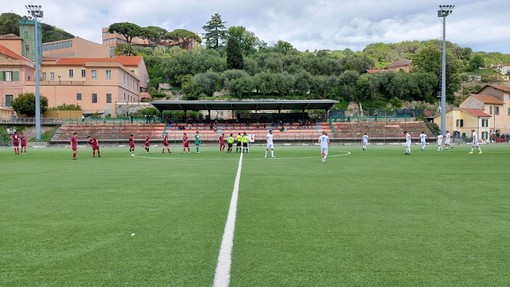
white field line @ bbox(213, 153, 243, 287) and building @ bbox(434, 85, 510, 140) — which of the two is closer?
white field line @ bbox(213, 153, 243, 287)

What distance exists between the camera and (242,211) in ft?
28.3

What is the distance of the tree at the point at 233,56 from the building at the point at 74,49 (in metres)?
29.0

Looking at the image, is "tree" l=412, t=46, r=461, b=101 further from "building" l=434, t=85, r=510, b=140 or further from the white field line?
the white field line

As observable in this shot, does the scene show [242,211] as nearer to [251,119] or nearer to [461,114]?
[251,119]

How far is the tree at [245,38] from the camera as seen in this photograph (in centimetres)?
11789

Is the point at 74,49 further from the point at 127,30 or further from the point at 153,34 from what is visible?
the point at 153,34

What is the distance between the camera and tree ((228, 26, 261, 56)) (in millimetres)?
117894

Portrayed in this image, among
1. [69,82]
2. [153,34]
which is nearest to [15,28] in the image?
[153,34]

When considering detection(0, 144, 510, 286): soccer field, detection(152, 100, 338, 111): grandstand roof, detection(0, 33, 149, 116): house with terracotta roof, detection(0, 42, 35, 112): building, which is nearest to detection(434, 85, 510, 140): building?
detection(152, 100, 338, 111): grandstand roof

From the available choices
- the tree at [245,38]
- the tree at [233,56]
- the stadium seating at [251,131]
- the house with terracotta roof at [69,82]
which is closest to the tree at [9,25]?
the house with terracotta roof at [69,82]

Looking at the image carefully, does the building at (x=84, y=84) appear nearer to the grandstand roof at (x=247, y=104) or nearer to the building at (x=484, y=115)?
the grandstand roof at (x=247, y=104)

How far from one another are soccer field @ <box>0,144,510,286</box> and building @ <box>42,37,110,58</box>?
88754 mm

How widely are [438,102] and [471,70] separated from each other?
6179cm

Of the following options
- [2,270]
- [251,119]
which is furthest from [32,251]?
[251,119]
